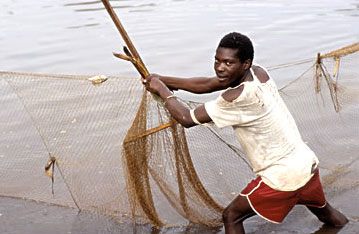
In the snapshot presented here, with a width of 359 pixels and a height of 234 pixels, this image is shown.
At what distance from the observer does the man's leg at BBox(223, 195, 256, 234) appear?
3.23 meters

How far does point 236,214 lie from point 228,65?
3.04ft

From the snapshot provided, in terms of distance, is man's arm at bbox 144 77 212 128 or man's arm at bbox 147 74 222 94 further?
man's arm at bbox 147 74 222 94

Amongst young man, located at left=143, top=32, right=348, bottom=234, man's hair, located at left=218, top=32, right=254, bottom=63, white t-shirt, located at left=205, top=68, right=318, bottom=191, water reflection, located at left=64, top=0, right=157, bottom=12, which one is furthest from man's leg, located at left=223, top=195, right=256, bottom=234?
water reflection, located at left=64, top=0, right=157, bottom=12

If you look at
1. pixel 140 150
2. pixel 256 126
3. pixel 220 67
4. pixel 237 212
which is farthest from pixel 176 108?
pixel 237 212

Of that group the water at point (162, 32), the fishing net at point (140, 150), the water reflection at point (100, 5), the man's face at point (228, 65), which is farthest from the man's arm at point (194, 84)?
the water reflection at point (100, 5)

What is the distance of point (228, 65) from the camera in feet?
9.59

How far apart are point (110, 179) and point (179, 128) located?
0.94m

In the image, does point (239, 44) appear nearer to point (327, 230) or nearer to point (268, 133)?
point (268, 133)

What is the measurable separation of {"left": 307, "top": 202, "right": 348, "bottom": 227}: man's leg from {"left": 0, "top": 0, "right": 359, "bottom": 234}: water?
201cm

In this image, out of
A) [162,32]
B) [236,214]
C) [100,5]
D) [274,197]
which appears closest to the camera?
[274,197]

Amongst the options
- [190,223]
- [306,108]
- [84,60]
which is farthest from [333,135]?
[84,60]

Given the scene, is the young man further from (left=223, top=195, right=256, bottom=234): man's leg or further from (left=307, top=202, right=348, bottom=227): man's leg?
(left=307, top=202, right=348, bottom=227): man's leg

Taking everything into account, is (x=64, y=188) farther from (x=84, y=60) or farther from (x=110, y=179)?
(x=84, y=60)

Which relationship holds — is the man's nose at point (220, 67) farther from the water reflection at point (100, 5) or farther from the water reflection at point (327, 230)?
the water reflection at point (100, 5)
